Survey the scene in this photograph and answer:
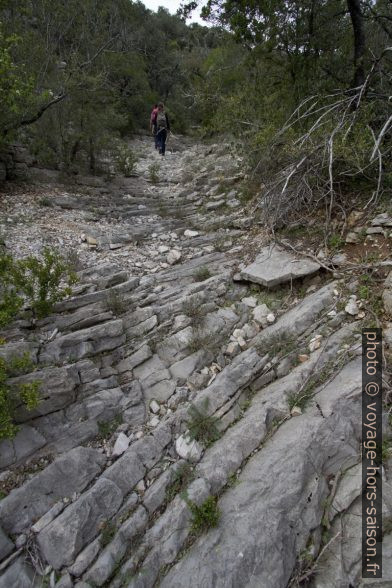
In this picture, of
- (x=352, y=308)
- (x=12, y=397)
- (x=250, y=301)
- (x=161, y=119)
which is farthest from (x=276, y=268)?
(x=161, y=119)

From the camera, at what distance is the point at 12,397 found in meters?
3.55

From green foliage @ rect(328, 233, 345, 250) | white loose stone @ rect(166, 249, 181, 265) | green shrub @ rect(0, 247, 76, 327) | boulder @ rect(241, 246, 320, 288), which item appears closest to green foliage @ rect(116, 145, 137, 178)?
white loose stone @ rect(166, 249, 181, 265)

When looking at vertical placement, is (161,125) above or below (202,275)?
above

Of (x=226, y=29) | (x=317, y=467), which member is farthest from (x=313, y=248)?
(x=226, y=29)

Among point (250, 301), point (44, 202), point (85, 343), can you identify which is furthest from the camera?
point (44, 202)

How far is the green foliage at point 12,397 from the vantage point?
3234mm

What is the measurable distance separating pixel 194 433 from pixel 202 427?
0.34 feet

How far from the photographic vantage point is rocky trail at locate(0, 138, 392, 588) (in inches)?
112

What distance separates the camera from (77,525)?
307 cm

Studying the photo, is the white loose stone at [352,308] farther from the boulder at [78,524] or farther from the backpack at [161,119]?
the backpack at [161,119]

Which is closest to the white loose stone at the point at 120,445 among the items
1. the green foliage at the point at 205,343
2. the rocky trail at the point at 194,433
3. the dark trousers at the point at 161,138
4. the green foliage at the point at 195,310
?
the rocky trail at the point at 194,433

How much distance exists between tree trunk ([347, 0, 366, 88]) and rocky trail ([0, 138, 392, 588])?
157 inches

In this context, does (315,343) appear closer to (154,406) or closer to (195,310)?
(195,310)

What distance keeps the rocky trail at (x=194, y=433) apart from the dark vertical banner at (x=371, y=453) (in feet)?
0.18
